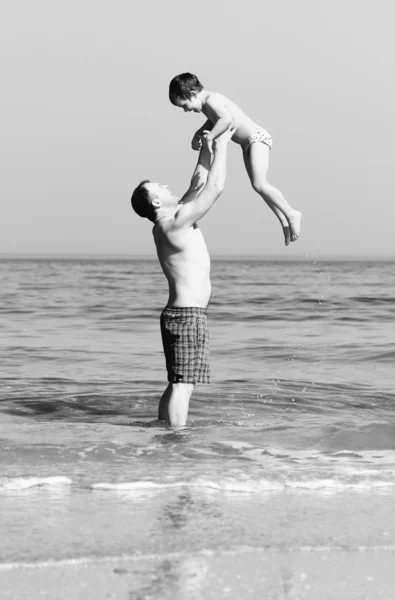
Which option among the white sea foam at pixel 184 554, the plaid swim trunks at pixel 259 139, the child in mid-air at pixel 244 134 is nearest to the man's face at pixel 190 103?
the child in mid-air at pixel 244 134

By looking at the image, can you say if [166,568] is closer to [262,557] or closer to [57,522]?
[262,557]

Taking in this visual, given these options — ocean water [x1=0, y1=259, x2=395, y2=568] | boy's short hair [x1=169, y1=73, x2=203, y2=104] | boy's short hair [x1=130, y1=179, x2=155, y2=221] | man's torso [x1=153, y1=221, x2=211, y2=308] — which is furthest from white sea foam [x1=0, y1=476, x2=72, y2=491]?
boy's short hair [x1=169, y1=73, x2=203, y2=104]

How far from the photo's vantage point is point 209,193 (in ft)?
19.8

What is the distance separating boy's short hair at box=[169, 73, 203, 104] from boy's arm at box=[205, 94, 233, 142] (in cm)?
13

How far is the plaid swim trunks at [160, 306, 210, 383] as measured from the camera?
6.23 m

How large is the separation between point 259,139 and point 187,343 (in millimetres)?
1648

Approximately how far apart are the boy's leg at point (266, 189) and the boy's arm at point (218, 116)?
43 centimetres

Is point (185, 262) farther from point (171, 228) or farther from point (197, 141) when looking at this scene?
point (197, 141)

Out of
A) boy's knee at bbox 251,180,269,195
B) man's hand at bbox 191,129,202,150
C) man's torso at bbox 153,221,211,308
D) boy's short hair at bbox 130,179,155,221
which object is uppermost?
man's hand at bbox 191,129,202,150

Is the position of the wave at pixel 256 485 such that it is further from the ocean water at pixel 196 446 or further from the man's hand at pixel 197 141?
the man's hand at pixel 197 141

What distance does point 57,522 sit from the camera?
147 inches

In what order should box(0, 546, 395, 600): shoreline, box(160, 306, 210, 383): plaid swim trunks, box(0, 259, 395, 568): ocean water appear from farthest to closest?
1. box(160, 306, 210, 383): plaid swim trunks
2. box(0, 259, 395, 568): ocean water
3. box(0, 546, 395, 600): shoreline

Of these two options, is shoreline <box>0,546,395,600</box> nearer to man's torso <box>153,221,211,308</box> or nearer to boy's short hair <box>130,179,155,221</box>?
man's torso <box>153,221,211,308</box>

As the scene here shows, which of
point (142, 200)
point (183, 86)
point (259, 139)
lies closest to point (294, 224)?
point (259, 139)
